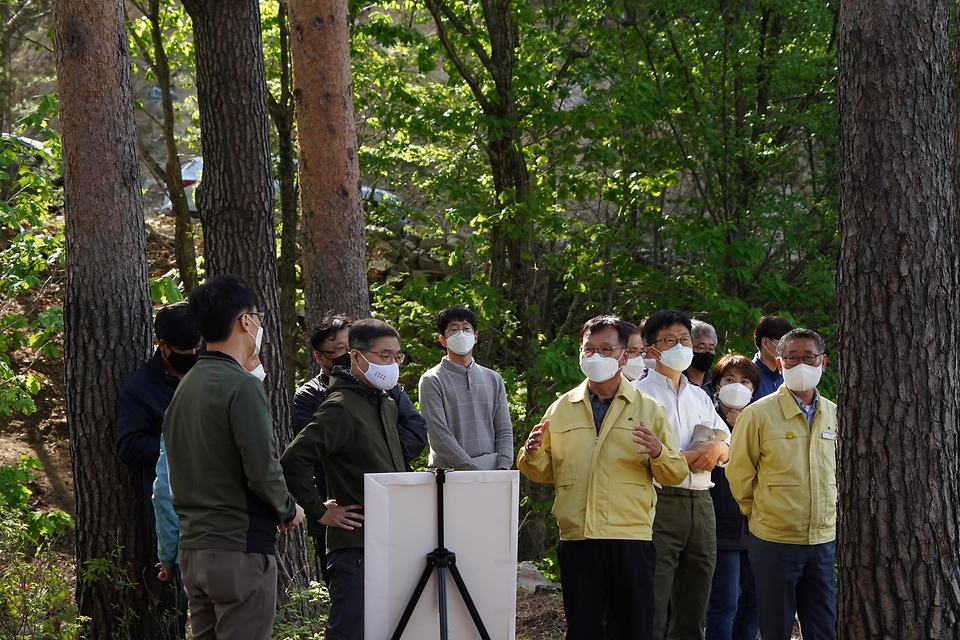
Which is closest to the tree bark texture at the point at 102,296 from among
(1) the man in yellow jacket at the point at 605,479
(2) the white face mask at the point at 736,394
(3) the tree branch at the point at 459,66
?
(1) the man in yellow jacket at the point at 605,479

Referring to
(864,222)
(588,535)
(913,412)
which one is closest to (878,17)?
(864,222)

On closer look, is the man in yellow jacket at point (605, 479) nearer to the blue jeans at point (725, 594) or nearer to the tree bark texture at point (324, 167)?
the blue jeans at point (725, 594)

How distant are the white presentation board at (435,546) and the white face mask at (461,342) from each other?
8.42 feet

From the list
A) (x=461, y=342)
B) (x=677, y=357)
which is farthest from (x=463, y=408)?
(x=677, y=357)

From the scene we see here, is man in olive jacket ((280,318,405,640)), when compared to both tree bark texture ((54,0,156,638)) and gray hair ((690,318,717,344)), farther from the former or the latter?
gray hair ((690,318,717,344))

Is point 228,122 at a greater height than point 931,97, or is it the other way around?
point 228,122

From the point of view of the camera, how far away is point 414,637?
4191 millimetres

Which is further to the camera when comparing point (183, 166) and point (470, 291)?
point (183, 166)

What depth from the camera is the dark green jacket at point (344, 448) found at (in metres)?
4.59

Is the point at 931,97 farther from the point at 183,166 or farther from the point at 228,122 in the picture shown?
the point at 183,166

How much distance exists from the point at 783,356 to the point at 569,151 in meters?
7.88

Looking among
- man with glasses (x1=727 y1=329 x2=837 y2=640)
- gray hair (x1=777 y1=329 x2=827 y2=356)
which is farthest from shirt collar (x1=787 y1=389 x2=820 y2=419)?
gray hair (x1=777 y1=329 x2=827 y2=356)

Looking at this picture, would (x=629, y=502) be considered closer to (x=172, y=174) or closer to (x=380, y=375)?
(x=380, y=375)

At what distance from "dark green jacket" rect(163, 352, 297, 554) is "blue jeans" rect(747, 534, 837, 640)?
289 cm
